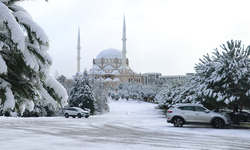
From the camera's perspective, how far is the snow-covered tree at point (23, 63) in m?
5.19

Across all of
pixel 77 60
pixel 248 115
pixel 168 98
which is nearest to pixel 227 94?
pixel 248 115

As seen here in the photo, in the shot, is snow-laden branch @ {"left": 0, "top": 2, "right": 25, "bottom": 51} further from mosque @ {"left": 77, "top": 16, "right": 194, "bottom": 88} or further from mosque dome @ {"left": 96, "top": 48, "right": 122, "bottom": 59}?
mosque dome @ {"left": 96, "top": 48, "right": 122, "bottom": 59}

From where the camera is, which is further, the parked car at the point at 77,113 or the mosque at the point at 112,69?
the mosque at the point at 112,69

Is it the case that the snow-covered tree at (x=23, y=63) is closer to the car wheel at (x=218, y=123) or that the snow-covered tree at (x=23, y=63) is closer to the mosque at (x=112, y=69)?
the car wheel at (x=218, y=123)

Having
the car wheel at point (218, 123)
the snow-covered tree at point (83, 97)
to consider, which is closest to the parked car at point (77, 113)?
the snow-covered tree at point (83, 97)

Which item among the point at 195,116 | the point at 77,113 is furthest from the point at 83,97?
the point at 195,116

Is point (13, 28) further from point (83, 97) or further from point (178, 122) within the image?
point (83, 97)

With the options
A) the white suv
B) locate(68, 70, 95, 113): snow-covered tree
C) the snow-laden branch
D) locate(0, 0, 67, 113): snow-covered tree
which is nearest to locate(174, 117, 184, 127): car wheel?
the white suv

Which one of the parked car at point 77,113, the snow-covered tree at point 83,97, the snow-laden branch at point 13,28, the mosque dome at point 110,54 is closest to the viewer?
the snow-laden branch at point 13,28

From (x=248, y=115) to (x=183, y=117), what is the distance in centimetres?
1261

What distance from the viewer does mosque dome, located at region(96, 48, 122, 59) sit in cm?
12950

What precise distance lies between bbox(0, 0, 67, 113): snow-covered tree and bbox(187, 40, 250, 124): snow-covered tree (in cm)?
1556

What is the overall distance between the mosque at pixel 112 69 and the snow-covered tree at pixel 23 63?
329ft

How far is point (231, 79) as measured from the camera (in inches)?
789
